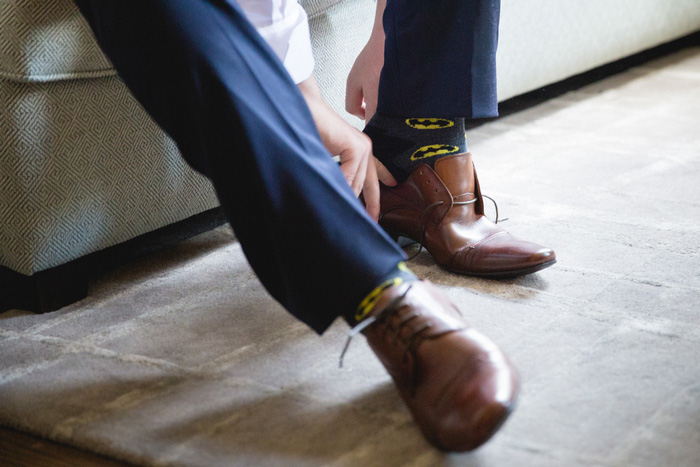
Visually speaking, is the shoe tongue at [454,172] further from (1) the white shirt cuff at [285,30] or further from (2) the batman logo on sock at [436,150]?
(1) the white shirt cuff at [285,30]

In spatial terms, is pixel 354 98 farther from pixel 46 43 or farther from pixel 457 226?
pixel 46 43

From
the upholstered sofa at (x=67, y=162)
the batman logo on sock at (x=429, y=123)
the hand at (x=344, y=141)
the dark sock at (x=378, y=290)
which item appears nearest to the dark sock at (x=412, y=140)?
the batman logo on sock at (x=429, y=123)

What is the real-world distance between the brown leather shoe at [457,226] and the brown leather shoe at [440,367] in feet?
0.74

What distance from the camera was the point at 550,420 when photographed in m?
0.59

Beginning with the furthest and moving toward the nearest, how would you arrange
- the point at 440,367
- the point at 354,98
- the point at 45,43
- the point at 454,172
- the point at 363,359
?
the point at 354,98 < the point at 454,172 < the point at 45,43 < the point at 363,359 < the point at 440,367

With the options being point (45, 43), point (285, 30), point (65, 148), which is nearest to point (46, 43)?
point (45, 43)

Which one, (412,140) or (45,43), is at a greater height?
(45,43)

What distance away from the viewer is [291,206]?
0.61m

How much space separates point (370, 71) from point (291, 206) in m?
0.46

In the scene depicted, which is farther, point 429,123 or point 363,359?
point 429,123

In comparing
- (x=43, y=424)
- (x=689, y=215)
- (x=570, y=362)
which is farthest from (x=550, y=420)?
(x=689, y=215)

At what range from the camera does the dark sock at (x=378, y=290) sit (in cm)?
61

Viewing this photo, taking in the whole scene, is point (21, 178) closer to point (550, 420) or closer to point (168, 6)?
point (168, 6)

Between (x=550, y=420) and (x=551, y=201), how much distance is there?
0.60 metres
